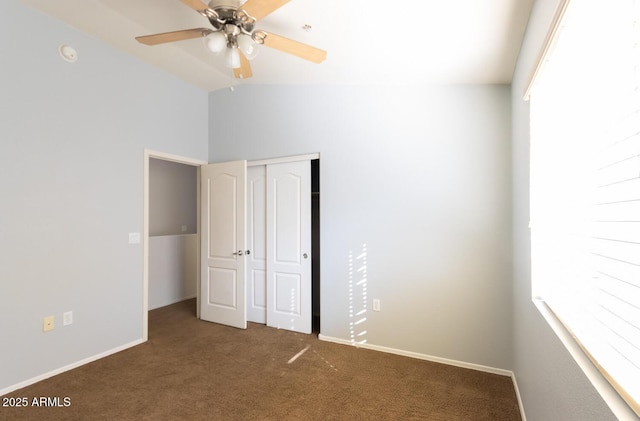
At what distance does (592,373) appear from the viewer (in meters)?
0.96

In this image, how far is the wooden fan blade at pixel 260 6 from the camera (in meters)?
1.69

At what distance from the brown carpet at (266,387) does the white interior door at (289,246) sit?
49 cm

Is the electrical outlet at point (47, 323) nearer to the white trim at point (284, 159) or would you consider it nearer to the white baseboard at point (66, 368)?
the white baseboard at point (66, 368)

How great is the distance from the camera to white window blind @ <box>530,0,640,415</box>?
0.83 metres

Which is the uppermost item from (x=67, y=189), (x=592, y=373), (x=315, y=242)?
(x=67, y=189)

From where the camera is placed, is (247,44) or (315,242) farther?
(315,242)

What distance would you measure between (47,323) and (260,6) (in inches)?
120

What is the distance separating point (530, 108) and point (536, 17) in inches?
19.6

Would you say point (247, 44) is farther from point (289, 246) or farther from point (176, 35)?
point (289, 246)

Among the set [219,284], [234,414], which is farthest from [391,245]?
[219,284]

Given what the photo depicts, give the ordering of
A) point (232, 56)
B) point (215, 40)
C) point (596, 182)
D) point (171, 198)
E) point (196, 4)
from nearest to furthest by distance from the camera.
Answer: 1. point (596, 182)
2. point (196, 4)
3. point (215, 40)
4. point (232, 56)
5. point (171, 198)

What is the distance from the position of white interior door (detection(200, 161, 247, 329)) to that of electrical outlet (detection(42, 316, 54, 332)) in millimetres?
1665

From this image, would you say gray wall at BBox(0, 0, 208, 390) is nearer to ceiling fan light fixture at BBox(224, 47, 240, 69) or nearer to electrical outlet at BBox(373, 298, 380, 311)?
ceiling fan light fixture at BBox(224, 47, 240, 69)

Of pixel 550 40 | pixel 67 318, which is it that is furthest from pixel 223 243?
pixel 550 40
